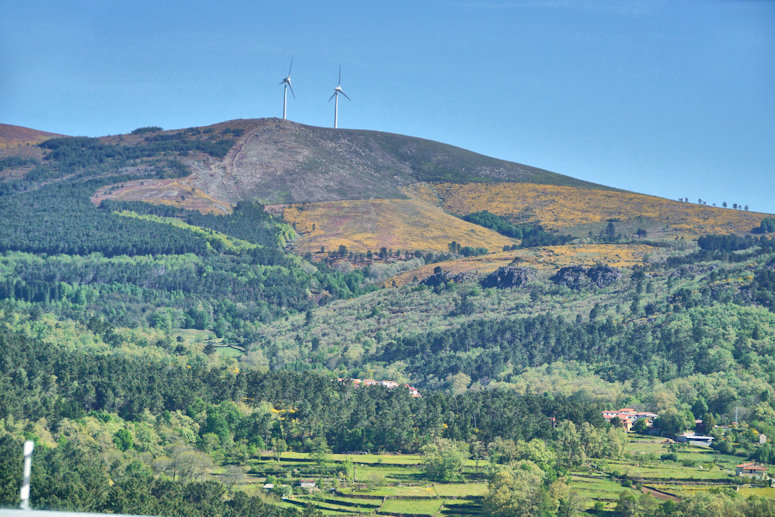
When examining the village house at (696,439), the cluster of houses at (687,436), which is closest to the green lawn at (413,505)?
the cluster of houses at (687,436)

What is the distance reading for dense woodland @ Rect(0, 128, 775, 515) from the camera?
243 ft

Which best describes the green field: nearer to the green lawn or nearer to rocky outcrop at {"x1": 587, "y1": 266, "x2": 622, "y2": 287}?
the green lawn

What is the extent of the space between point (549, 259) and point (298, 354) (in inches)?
2099

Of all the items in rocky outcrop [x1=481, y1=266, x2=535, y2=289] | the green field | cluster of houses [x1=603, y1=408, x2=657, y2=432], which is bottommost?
the green field

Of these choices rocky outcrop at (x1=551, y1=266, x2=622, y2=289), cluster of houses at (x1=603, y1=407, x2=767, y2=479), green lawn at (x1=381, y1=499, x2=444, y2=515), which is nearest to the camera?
green lawn at (x1=381, y1=499, x2=444, y2=515)

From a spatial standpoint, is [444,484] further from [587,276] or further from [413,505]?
[587,276]

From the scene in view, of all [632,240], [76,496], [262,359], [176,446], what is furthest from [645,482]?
[632,240]

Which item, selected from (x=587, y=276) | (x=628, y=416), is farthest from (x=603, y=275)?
(x=628, y=416)

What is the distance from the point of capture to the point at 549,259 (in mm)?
177000

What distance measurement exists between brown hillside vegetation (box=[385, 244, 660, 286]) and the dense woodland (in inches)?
210

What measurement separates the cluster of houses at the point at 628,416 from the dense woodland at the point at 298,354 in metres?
1.74

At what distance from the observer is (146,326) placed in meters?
144

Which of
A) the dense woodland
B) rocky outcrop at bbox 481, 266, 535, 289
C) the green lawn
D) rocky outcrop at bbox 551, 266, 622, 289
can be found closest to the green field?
the green lawn

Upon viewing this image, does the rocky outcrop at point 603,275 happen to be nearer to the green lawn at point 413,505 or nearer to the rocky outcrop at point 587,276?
the rocky outcrop at point 587,276
